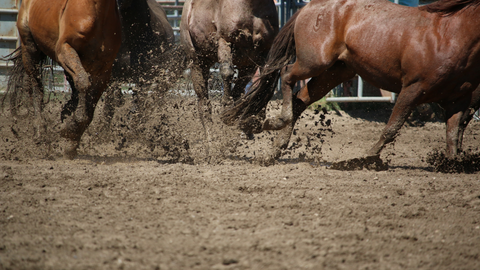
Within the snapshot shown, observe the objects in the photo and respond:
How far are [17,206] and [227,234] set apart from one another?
1301 millimetres

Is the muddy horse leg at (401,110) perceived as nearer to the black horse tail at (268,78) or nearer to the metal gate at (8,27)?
the black horse tail at (268,78)

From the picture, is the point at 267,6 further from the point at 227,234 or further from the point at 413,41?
the point at 227,234

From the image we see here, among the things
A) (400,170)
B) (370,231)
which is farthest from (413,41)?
(370,231)

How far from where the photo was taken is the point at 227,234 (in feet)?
6.52

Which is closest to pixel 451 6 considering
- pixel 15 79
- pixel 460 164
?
pixel 460 164

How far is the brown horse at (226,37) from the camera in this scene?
13.9 feet

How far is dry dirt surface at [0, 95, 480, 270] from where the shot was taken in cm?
175

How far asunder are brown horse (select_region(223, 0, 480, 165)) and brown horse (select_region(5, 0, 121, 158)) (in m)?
1.56

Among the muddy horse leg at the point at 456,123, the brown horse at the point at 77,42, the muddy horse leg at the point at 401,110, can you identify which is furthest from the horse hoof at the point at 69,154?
the muddy horse leg at the point at 456,123

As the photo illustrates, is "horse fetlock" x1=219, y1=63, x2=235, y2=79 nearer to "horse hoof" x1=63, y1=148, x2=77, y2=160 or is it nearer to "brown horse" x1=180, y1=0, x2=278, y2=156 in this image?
"brown horse" x1=180, y1=0, x2=278, y2=156

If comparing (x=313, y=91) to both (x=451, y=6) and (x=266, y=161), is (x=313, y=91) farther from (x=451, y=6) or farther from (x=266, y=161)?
(x=451, y=6)

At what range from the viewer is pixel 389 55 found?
357cm

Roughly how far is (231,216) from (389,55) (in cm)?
222

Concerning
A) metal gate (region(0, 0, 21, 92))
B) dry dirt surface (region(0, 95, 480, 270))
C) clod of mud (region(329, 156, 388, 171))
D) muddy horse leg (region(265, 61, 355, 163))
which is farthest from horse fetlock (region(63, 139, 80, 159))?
metal gate (region(0, 0, 21, 92))
